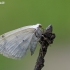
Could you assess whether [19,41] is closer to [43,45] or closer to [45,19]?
[43,45]

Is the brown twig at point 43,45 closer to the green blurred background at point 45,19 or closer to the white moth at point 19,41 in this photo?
the white moth at point 19,41

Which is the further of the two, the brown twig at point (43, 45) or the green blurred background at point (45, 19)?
the green blurred background at point (45, 19)

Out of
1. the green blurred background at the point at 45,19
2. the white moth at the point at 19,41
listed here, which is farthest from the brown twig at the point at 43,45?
the green blurred background at the point at 45,19

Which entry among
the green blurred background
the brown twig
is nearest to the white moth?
the brown twig

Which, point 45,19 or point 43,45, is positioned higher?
point 45,19

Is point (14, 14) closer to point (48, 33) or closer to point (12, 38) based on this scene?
point (12, 38)

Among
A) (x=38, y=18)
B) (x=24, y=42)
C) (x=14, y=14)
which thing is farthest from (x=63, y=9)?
(x=24, y=42)

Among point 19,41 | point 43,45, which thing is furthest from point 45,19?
point 43,45
